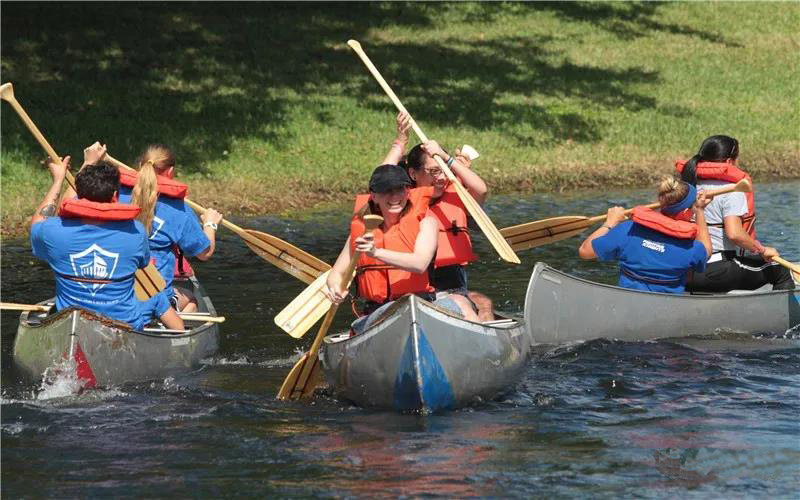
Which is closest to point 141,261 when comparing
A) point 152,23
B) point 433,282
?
point 433,282

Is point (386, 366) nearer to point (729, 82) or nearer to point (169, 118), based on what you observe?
point (169, 118)

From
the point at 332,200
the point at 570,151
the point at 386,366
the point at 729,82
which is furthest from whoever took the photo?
the point at 729,82

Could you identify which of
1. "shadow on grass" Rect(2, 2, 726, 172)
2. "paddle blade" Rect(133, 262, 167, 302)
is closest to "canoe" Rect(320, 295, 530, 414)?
"paddle blade" Rect(133, 262, 167, 302)

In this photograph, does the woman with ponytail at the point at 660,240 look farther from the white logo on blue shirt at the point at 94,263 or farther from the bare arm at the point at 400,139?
the white logo on blue shirt at the point at 94,263

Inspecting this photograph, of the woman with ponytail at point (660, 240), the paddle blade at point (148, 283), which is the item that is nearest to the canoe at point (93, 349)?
the paddle blade at point (148, 283)

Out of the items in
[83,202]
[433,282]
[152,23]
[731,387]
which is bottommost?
[731,387]

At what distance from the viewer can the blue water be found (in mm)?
6883

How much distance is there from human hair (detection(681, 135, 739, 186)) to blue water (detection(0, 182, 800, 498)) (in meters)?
1.23

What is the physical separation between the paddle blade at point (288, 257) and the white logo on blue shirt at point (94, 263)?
191cm

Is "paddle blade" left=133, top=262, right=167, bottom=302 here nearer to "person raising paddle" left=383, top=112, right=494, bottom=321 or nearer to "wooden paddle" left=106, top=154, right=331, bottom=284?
"wooden paddle" left=106, top=154, right=331, bottom=284

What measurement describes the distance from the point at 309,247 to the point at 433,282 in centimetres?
527

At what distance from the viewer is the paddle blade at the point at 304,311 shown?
833 centimetres

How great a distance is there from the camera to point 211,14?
24.4m

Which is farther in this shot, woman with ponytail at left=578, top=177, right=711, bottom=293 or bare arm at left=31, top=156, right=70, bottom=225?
woman with ponytail at left=578, top=177, right=711, bottom=293
